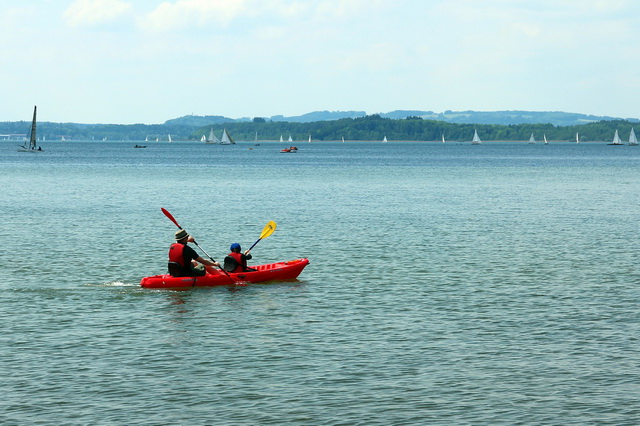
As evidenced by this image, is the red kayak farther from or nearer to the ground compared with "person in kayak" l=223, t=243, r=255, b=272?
nearer to the ground

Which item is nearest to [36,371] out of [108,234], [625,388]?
[625,388]

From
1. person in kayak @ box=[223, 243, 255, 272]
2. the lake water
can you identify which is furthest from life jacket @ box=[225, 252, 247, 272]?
the lake water

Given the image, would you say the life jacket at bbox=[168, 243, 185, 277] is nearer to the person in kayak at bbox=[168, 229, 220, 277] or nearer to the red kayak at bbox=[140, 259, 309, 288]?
the person in kayak at bbox=[168, 229, 220, 277]

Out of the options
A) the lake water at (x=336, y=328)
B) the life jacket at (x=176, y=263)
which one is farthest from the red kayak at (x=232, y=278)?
the lake water at (x=336, y=328)

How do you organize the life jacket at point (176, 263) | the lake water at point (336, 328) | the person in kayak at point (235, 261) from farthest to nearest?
the person in kayak at point (235, 261), the life jacket at point (176, 263), the lake water at point (336, 328)

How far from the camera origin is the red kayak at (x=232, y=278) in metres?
32.6

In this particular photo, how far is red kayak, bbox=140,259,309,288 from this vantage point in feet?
107

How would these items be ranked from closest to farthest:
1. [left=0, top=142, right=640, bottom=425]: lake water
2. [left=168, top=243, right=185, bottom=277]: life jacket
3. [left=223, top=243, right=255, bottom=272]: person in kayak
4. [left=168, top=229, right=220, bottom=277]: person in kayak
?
[left=0, top=142, right=640, bottom=425]: lake water → [left=168, top=229, right=220, bottom=277]: person in kayak → [left=168, top=243, right=185, bottom=277]: life jacket → [left=223, top=243, right=255, bottom=272]: person in kayak

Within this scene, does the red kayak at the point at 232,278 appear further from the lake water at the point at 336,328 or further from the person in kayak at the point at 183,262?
the lake water at the point at 336,328

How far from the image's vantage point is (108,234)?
5166 centimetres

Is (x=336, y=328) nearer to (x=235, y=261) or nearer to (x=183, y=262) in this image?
(x=183, y=262)

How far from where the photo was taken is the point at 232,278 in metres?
33.8

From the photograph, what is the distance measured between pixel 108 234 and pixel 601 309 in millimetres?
31149

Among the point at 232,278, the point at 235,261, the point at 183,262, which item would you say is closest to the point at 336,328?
the point at 232,278
